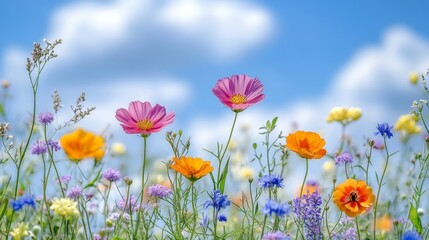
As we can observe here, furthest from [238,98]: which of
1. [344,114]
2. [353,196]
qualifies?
[344,114]

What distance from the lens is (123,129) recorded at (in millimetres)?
2547

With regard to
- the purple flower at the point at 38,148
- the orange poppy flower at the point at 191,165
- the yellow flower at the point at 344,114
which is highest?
the yellow flower at the point at 344,114

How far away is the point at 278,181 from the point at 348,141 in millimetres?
2135

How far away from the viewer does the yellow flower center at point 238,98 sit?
8.57 ft

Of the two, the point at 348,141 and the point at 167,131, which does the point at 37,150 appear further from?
the point at 348,141

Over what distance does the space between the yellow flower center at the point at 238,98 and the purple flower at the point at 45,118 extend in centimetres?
71

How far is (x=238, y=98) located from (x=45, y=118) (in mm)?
758

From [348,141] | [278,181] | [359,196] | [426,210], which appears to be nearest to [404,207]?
[426,210]

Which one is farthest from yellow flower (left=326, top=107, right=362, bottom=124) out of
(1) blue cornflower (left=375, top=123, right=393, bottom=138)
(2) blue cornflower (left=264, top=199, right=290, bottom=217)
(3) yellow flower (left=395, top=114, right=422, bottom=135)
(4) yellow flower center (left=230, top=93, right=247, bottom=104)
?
(2) blue cornflower (left=264, top=199, right=290, bottom=217)

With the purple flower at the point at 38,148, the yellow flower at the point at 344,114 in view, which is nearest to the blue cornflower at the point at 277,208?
the purple flower at the point at 38,148

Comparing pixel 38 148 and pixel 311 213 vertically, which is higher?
pixel 38 148

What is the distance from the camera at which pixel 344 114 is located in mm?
5203

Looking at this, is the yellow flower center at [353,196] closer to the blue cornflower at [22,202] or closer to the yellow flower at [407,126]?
the blue cornflower at [22,202]

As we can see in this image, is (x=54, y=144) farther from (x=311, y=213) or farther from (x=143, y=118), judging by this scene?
(x=311, y=213)
